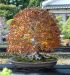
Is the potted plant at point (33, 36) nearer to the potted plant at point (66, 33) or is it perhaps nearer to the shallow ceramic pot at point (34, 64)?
the shallow ceramic pot at point (34, 64)

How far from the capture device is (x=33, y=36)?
9.38 metres

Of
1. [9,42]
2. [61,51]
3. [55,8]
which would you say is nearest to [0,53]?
[61,51]

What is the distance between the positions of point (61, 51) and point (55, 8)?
11.7 m

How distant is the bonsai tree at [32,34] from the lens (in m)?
9.32

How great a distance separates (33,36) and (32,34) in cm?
7

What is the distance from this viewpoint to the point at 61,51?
44.7 feet

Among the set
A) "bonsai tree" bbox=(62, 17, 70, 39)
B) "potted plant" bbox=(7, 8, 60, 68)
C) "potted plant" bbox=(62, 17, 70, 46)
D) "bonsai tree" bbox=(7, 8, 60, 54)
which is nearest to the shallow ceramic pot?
"potted plant" bbox=(7, 8, 60, 68)

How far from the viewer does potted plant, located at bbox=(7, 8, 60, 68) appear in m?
9.30

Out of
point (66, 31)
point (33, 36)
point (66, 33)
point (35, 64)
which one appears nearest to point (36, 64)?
point (35, 64)

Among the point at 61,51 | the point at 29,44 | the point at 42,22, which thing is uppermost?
the point at 42,22

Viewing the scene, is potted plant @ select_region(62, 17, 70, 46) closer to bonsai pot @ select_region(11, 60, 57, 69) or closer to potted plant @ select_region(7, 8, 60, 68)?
potted plant @ select_region(7, 8, 60, 68)

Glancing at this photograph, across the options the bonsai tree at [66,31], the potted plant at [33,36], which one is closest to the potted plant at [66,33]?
the bonsai tree at [66,31]

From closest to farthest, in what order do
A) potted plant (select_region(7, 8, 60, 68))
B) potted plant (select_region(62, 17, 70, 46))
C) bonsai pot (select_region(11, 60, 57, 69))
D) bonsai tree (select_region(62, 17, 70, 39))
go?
bonsai pot (select_region(11, 60, 57, 69))
potted plant (select_region(7, 8, 60, 68))
potted plant (select_region(62, 17, 70, 46))
bonsai tree (select_region(62, 17, 70, 39))

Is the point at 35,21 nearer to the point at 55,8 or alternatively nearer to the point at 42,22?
the point at 42,22
